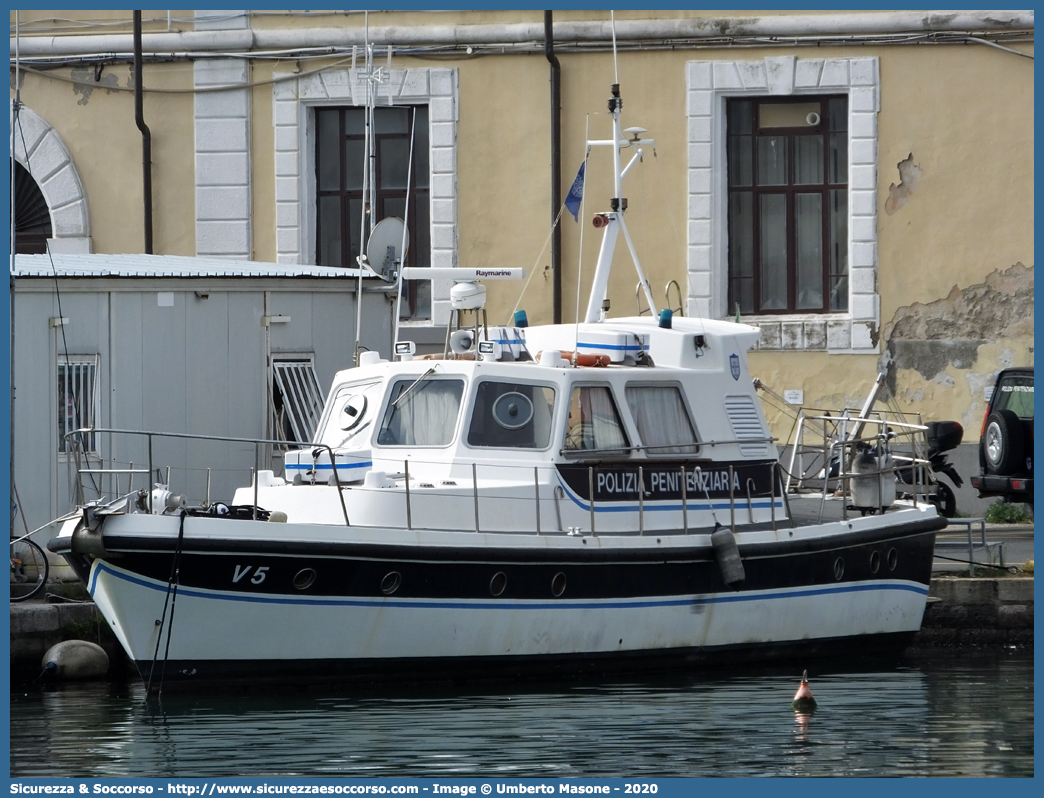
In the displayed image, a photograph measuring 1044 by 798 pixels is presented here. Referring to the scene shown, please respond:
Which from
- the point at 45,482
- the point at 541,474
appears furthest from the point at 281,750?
the point at 45,482

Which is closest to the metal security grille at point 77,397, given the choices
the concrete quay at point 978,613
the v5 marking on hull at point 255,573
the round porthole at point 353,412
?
the round porthole at point 353,412

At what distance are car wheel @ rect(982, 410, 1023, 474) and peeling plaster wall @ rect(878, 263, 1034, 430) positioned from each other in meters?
2.27

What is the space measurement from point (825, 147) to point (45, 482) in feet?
32.4

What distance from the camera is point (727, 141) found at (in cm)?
1898

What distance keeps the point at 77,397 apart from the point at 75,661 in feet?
7.93

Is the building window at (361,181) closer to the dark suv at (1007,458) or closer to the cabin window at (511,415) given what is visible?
the dark suv at (1007,458)

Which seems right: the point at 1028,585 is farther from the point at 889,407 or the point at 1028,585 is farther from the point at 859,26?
the point at 859,26

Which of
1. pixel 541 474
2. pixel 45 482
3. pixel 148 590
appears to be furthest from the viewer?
pixel 45 482

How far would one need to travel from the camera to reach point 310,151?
19.4m

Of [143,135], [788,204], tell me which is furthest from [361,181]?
[788,204]

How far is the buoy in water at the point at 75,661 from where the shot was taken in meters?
11.7

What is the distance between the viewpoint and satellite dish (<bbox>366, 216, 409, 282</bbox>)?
47.5 ft

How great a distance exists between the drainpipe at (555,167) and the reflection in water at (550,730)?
24.9ft

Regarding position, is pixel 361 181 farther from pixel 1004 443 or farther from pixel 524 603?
pixel 524 603
